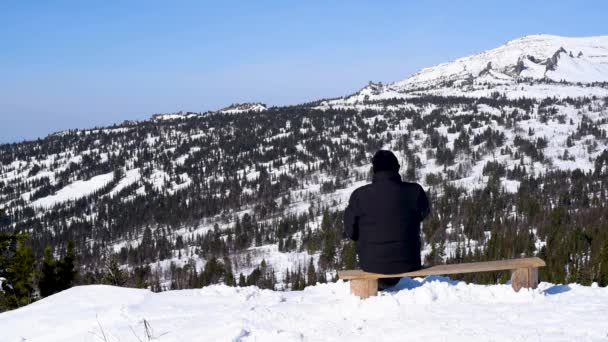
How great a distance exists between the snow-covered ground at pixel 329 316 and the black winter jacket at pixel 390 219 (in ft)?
2.31

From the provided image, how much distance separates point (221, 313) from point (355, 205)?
12.0 feet

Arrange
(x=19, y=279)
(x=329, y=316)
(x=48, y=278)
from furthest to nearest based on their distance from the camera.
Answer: (x=48, y=278), (x=19, y=279), (x=329, y=316)

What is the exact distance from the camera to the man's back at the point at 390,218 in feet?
31.7

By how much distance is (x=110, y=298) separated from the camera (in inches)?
460

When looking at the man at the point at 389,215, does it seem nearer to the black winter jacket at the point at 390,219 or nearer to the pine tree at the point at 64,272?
the black winter jacket at the point at 390,219

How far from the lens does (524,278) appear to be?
384 inches

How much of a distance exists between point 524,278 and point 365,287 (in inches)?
131

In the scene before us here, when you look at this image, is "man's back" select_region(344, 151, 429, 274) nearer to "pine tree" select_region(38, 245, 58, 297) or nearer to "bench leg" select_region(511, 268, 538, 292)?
"bench leg" select_region(511, 268, 538, 292)

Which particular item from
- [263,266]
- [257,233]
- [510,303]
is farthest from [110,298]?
[257,233]

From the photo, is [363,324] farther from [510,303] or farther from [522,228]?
[522,228]

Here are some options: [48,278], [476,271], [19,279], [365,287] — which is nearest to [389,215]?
[365,287]

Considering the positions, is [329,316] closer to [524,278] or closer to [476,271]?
[476,271]

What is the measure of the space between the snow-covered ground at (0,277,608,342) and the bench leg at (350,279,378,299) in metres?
0.24

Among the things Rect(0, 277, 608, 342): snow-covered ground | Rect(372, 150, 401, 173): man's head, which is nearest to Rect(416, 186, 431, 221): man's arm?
Rect(372, 150, 401, 173): man's head
